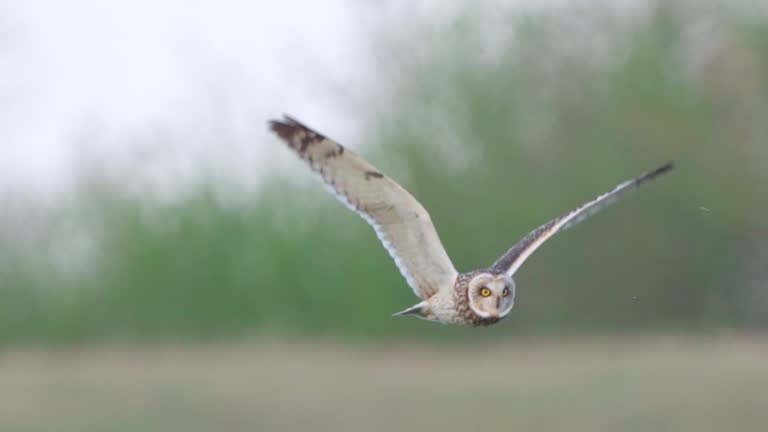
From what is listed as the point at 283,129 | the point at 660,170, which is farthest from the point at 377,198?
the point at 660,170

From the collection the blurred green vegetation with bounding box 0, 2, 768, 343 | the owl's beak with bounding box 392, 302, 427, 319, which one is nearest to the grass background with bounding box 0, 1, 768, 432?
the blurred green vegetation with bounding box 0, 2, 768, 343

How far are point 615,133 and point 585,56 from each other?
5.24 ft

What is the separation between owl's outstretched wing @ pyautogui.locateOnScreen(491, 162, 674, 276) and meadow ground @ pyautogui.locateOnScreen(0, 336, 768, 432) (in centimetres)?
754

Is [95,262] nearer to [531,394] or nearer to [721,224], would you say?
[721,224]

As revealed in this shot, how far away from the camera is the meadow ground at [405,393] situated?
12.8 m

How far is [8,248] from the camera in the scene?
21641mm

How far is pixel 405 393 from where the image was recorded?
14062mm

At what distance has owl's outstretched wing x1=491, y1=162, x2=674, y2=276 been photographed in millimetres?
4668

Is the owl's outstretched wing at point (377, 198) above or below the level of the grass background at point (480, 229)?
below

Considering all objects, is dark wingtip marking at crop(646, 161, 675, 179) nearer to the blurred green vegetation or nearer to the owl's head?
the owl's head

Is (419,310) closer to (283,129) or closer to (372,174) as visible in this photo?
(372,174)

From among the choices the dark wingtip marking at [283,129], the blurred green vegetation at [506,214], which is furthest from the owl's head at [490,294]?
the blurred green vegetation at [506,214]

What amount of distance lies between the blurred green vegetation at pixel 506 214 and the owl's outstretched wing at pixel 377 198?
13.5 meters

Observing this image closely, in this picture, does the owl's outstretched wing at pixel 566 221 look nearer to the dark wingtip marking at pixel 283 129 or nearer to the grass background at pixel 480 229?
the dark wingtip marking at pixel 283 129
